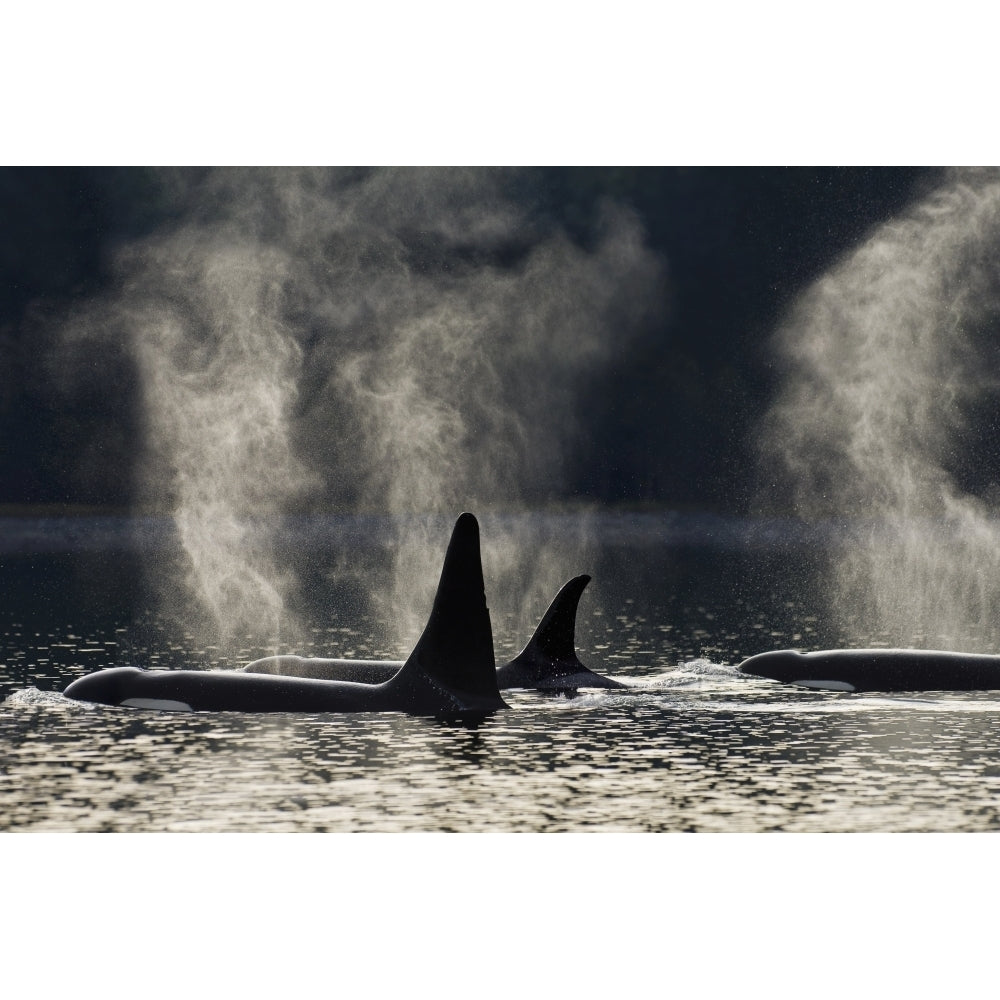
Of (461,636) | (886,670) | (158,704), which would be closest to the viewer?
(461,636)

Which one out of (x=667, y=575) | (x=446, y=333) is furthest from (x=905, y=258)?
(x=667, y=575)

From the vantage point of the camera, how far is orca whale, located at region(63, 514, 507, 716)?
20.6 metres

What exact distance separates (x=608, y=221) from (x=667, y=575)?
2357 inches

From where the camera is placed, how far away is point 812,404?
384 feet

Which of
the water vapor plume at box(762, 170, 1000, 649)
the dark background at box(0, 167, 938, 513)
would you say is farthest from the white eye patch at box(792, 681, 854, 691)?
the dark background at box(0, 167, 938, 513)

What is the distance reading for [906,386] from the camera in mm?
105000

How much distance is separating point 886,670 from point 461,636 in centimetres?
792

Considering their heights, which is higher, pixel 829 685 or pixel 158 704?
pixel 829 685

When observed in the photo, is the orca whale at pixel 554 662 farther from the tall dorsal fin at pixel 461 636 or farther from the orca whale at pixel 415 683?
the tall dorsal fin at pixel 461 636

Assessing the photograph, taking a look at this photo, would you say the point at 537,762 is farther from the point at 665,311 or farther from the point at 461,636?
the point at 665,311

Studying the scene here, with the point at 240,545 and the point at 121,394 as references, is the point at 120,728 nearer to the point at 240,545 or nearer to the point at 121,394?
the point at 240,545

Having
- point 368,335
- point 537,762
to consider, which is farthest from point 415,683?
point 368,335

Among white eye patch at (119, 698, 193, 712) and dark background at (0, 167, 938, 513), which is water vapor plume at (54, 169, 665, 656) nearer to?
dark background at (0, 167, 938, 513)

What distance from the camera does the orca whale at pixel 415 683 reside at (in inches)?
811
